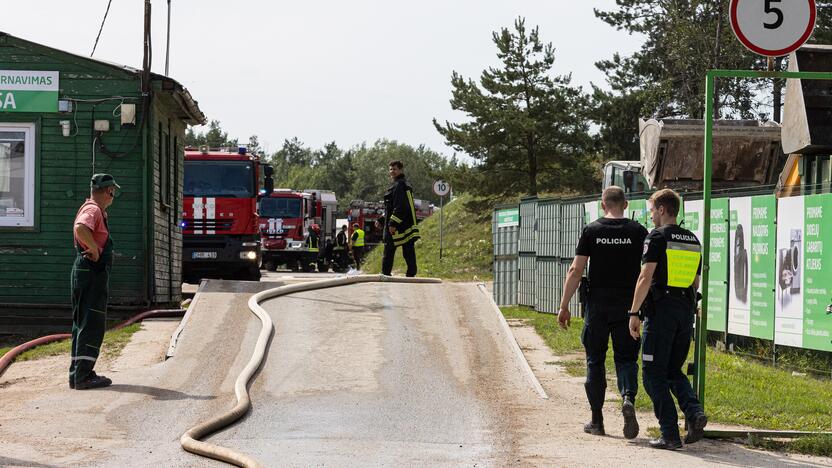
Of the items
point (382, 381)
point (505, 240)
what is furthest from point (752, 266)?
point (505, 240)

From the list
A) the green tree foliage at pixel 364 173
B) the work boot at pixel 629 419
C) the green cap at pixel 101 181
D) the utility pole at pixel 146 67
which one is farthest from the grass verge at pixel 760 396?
the green tree foliage at pixel 364 173

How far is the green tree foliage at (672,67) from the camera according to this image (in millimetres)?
43906

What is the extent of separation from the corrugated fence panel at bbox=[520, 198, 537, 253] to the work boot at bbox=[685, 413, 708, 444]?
12.0 metres

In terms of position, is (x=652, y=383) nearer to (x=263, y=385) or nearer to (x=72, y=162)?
(x=263, y=385)

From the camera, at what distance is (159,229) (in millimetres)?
18906

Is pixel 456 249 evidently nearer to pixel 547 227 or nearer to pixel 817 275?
pixel 547 227

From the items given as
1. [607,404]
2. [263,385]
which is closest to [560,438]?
[607,404]

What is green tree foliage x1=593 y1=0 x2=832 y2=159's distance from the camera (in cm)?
4391

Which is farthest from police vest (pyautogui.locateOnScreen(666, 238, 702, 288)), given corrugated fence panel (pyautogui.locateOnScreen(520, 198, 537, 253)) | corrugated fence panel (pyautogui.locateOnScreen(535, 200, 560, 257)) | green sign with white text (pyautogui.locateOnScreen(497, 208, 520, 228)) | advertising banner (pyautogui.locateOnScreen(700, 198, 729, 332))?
green sign with white text (pyautogui.locateOnScreen(497, 208, 520, 228))

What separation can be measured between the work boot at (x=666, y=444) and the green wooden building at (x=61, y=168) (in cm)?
1082

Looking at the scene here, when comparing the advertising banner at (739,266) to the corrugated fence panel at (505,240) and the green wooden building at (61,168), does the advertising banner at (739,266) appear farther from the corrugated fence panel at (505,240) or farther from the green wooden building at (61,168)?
the green wooden building at (61,168)

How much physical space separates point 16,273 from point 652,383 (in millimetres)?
11838

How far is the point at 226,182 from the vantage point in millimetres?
24984

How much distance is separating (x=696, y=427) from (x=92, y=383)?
555 centimetres
